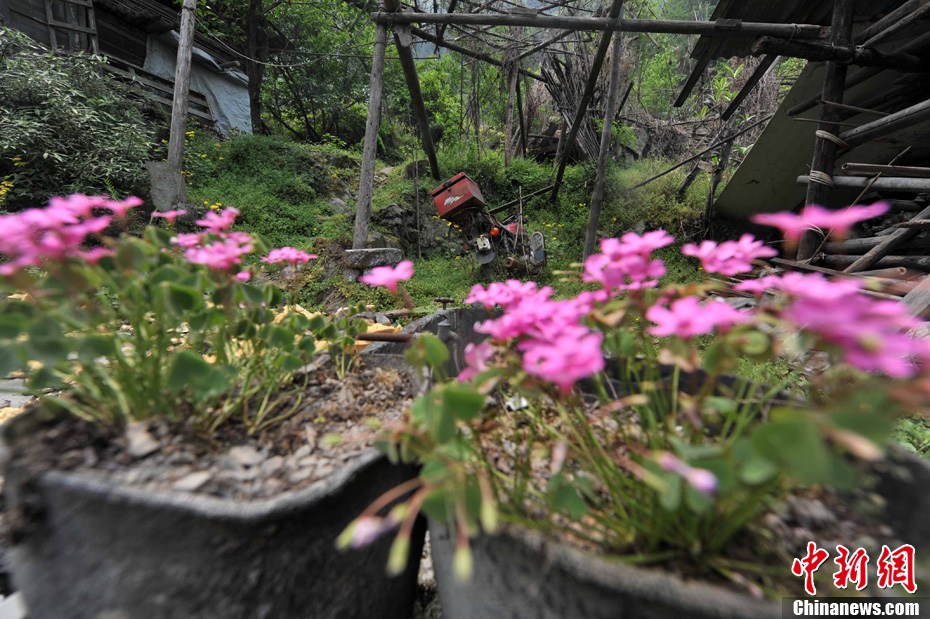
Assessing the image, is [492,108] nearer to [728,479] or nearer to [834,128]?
[834,128]

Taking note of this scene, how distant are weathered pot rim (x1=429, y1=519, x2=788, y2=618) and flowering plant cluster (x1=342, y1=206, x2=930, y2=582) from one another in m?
0.04

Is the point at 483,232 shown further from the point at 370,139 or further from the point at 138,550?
the point at 138,550

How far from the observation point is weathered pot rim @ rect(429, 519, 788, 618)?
0.30 metres

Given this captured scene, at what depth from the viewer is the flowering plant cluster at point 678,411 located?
0.91ft

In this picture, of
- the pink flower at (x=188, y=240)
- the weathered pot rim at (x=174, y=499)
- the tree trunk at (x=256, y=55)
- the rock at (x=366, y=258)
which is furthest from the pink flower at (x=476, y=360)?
the tree trunk at (x=256, y=55)

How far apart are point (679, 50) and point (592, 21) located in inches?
465

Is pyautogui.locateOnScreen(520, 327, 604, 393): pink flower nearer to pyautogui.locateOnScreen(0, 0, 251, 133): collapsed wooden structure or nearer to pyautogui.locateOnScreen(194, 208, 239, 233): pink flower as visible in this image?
pyautogui.locateOnScreen(194, 208, 239, 233): pink flower

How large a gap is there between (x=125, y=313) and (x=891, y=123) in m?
3.29

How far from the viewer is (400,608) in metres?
0.67

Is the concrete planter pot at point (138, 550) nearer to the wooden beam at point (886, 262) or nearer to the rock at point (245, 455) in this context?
the rock at point (245, 455)

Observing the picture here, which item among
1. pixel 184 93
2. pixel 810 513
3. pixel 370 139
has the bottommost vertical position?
pixel 810 513

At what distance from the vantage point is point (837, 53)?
217 cm

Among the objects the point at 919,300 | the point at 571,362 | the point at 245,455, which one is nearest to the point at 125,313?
the point at 245,455

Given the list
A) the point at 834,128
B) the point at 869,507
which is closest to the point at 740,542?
the point at 869,507
